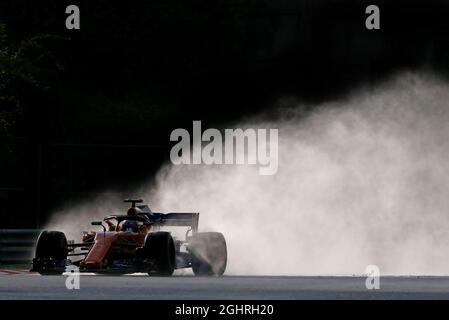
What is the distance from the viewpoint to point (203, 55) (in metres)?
50.1

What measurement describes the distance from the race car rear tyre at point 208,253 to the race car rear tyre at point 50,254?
227cm

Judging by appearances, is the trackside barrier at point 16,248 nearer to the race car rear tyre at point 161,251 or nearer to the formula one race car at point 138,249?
the formula one race car at point 138,249

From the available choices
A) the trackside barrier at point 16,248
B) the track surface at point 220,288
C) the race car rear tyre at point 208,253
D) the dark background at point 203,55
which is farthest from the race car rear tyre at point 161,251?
the dark background at point 203,55

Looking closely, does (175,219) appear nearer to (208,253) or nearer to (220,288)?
(208,253)

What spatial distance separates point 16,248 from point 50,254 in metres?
5.88

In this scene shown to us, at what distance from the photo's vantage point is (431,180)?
1374 inches

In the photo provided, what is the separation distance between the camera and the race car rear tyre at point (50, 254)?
27156 mm

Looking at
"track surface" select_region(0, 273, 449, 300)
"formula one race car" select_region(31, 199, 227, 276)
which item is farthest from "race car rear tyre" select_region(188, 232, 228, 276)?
"track surface" select_region(0, 273, 449, 300)

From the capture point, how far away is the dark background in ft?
152

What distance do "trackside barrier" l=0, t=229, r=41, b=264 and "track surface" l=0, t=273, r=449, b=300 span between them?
18.1ft

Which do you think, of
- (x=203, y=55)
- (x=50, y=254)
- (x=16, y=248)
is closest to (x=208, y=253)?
(x=50, y=254)

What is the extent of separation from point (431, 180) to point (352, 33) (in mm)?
15304

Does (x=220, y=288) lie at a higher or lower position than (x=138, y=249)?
lower
